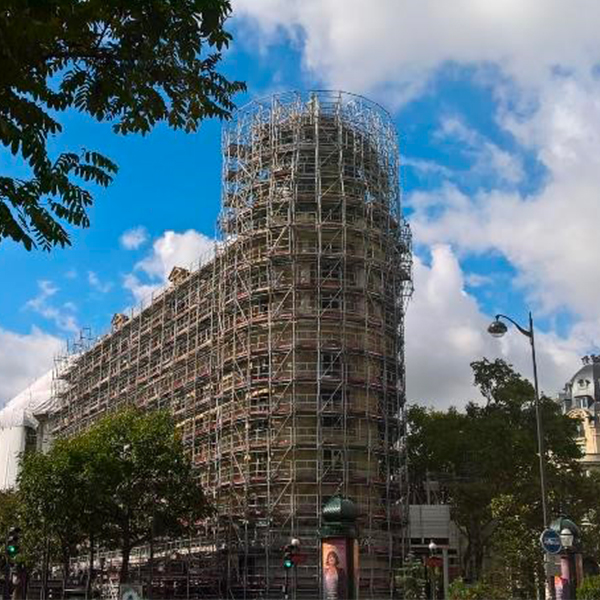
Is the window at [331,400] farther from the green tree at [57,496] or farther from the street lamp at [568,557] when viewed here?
the street lamp at [568,557]

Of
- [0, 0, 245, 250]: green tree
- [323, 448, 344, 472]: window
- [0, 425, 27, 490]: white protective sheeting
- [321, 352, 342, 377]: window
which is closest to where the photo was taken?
[0, 0, 245, 250]: green tree

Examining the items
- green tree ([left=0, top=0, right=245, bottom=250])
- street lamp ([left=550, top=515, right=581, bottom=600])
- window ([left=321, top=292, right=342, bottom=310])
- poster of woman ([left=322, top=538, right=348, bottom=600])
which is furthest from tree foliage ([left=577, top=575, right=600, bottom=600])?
window ([left=321, top=292, right=342, bottom=310])

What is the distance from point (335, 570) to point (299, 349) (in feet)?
95.6

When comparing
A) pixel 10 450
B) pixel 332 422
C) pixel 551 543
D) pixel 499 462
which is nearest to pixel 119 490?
pixel 332 422

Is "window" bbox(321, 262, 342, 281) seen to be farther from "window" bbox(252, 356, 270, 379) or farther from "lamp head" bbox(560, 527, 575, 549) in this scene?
"lamp head" bbox(560, 527, 575, 549)

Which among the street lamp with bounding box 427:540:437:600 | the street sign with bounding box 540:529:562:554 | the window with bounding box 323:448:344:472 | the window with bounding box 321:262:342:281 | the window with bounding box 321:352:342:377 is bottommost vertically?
the street lamp with bounding box 427:540:437:600

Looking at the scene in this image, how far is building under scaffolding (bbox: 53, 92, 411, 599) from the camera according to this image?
51312mm

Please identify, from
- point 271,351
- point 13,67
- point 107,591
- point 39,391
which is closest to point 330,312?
point 271,351

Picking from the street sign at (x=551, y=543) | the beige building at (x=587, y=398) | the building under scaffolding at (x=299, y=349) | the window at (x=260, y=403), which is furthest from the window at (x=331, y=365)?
the beige building at (x=587, y=398)

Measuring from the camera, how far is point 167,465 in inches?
1945

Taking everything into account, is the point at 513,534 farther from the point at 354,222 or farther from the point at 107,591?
the point at 107,591

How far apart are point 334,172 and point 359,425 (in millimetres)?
16104

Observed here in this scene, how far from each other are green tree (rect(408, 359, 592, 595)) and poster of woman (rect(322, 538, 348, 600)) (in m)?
29.7

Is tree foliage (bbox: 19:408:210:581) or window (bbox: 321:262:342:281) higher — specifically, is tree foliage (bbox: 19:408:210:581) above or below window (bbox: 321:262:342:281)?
below
